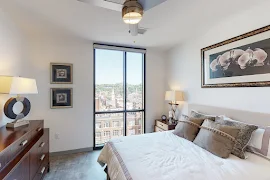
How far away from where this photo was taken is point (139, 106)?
4098 mm

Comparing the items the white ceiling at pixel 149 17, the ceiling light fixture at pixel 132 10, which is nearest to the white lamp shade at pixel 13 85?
the white ceiling at pixel 149 17

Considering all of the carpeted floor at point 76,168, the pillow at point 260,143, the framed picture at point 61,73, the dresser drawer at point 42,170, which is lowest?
the carpeted floor at point 76,168

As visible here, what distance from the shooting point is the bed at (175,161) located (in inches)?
53.7

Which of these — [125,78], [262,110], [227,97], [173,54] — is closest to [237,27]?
[227,97]

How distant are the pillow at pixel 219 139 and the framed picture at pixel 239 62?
804mm

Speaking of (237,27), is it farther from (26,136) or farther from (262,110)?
(26,136)

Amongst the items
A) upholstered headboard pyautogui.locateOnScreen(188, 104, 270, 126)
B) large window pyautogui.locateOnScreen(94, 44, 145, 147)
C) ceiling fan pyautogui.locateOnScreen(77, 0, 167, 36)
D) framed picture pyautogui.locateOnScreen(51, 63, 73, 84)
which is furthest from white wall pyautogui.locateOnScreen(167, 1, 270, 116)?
framed picture pyautogui.locateOnScreen(51, 63, 73, 84)

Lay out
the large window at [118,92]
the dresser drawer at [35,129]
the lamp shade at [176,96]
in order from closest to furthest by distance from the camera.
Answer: the dresser drawer at [35,129]
the lamp shade at [176,96]
the large window at [118,92]

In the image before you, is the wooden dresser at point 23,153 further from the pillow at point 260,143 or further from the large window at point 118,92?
the pillow at point 260,143

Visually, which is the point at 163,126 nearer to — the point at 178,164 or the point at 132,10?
the point at 178,164

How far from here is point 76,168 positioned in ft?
8.87

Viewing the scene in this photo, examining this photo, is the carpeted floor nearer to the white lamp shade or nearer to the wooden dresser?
the wooden dresser

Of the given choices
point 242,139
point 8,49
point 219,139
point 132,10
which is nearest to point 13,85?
point 8,49

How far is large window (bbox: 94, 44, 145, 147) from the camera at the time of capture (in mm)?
3680
